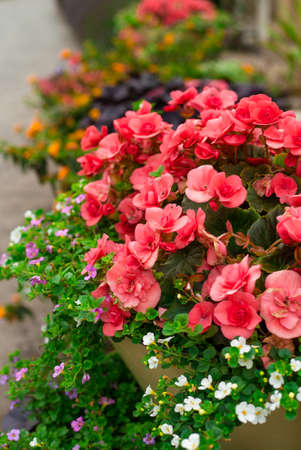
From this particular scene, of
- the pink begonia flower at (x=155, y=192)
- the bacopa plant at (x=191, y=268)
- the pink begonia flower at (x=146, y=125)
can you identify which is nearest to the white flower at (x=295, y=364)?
the bacopa plant at (x=191, y=268)

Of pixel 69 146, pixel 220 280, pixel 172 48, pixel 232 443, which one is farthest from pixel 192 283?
pixel 172 48

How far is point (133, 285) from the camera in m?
1.00

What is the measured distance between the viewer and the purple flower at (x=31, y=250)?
127 cm

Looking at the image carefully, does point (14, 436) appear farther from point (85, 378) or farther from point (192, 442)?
point (192, 442)

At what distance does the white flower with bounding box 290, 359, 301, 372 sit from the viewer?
85 cm

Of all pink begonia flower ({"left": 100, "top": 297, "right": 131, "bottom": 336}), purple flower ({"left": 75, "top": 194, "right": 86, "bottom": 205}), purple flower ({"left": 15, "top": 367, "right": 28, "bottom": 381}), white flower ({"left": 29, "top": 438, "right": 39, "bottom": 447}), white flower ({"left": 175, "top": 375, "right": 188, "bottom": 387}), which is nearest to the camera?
white flower ({"left": 175, "top": 375, "right": 188, "bottom": 387})

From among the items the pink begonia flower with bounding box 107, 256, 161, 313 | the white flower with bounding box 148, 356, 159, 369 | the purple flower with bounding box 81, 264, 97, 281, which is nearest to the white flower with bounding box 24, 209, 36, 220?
the purple flower with bounding box 81, 264, 97, 281

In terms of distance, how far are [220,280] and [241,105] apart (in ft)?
1.42

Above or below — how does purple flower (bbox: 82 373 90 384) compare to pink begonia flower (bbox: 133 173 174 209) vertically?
below

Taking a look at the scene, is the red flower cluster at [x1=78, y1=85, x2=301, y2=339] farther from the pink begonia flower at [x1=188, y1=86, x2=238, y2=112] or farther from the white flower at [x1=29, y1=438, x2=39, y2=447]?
the white flower at [x1=29, y1=438, x2=39, y2=447]

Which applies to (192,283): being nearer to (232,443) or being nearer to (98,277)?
(98,277)

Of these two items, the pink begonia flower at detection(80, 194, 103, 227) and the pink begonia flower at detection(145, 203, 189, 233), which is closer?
the pink begonia flower at detection(145, 203, 189, 233)

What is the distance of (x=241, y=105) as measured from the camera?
1090 millimetres

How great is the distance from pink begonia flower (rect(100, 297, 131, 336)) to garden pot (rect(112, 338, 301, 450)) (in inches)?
3.7
